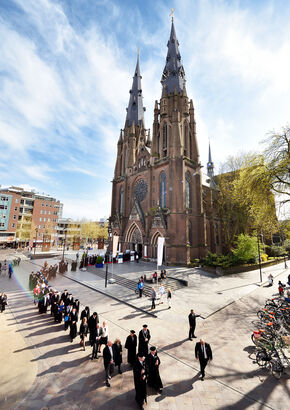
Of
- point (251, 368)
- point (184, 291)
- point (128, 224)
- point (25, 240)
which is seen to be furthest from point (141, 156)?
point (25, 240)

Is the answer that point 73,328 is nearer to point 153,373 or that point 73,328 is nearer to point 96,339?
point 96,339

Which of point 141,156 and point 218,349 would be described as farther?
point 141,156

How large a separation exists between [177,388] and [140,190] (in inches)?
1132

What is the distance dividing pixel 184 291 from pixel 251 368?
9250 mm

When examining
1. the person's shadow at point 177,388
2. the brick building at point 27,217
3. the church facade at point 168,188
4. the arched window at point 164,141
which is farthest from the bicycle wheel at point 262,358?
the brick building at point 27,217

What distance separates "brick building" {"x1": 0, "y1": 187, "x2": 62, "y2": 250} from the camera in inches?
1908

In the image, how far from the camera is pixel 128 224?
3141 cm

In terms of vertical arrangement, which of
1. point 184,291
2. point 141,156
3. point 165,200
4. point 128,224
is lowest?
point 184,291

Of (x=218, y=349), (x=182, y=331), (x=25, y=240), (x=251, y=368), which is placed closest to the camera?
(x=251, y=368)

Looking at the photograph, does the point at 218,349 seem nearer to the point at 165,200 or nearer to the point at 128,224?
the point at 165,200

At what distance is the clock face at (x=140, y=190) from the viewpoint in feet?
105

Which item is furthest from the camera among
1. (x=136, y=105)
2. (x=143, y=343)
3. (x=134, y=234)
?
(x=136, y=105)

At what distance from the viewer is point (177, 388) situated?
5344 millimetres

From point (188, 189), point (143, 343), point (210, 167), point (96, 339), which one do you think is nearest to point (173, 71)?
point (188, 189)
